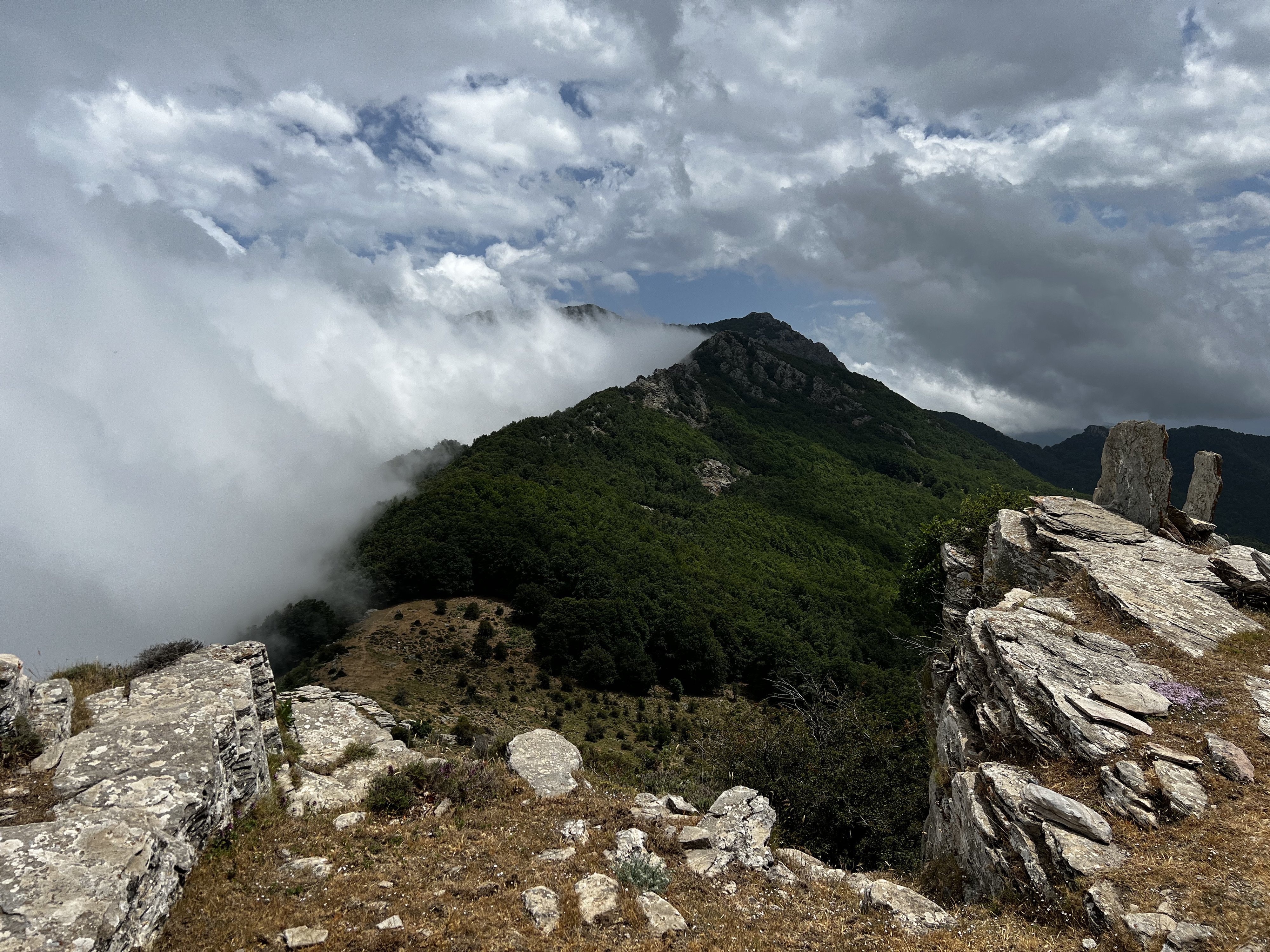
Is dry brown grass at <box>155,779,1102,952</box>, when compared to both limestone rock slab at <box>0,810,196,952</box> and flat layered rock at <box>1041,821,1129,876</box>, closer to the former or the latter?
limestone rock slab at <box>0,810,196,952</box>

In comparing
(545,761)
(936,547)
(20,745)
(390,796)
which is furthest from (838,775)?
(936,547)

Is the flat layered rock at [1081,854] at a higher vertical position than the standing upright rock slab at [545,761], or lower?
higher

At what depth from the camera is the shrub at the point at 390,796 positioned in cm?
1285

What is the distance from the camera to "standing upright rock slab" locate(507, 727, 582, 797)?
48.6ft

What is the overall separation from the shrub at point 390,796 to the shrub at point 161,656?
6.33 meters

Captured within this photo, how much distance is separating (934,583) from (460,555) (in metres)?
62.1

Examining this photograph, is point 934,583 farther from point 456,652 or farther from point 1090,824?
point 456,652

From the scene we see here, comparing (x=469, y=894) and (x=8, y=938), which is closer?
(x=8, y=938)

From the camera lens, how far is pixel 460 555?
77.8 metres

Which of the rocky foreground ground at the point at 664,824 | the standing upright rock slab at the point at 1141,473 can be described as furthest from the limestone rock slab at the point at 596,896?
the standing upright rock slab at the point at 1141,473

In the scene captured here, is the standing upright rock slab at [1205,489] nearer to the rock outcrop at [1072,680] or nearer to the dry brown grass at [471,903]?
the rock outcrop at [1072,680]

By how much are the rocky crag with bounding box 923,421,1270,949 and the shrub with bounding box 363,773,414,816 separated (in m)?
12.1

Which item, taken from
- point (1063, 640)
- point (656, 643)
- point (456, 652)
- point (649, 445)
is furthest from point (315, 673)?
point (649, 445)

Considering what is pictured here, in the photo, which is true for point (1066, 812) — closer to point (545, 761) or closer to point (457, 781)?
point (545, 761)
